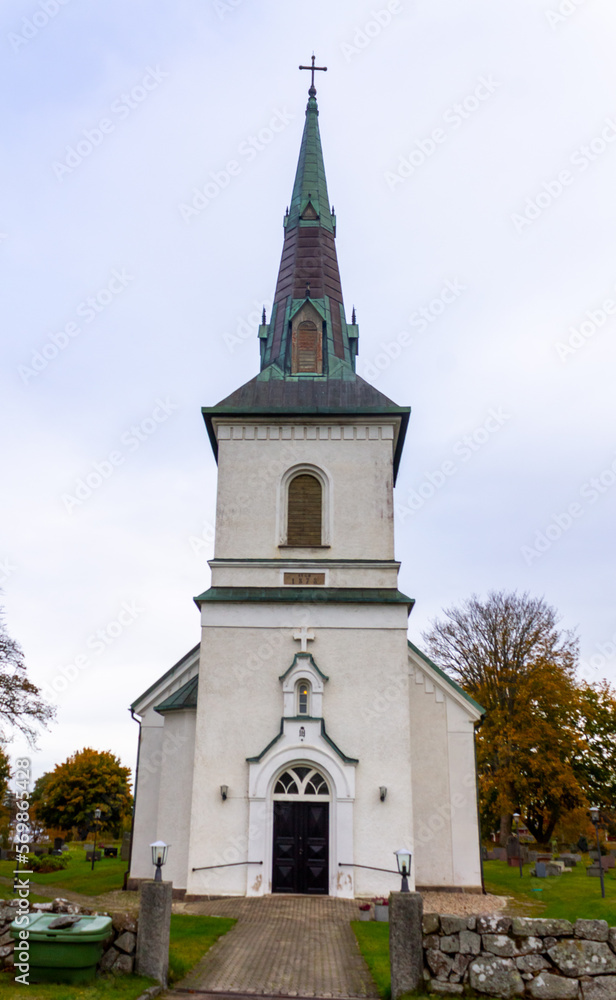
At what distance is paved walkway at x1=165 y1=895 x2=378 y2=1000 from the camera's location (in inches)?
384

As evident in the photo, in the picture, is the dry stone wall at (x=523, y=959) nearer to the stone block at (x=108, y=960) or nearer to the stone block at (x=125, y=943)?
the stone block at (x=125, y=943)

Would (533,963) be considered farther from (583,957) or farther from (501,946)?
(583,957)

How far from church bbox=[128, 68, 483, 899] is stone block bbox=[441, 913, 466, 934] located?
9.28m

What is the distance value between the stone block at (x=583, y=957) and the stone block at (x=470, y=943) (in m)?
0.78

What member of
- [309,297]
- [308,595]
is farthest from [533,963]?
[309,297]

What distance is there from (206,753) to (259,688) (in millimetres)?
1950

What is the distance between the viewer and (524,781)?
115ft

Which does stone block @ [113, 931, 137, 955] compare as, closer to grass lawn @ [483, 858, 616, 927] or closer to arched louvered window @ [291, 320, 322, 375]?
grass lawn @ [483, 858, 616, 927]

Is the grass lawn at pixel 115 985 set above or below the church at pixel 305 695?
below

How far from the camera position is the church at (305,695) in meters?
18.5

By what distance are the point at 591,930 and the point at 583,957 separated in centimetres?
29

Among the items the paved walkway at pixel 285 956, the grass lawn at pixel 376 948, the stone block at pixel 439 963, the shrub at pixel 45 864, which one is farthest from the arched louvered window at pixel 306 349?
the shrub at pixel 45 864

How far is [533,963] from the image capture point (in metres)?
8.88

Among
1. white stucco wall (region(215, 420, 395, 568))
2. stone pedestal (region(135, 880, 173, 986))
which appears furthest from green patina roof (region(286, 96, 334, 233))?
stone pedestal (region(135, 880, 173, 986))
